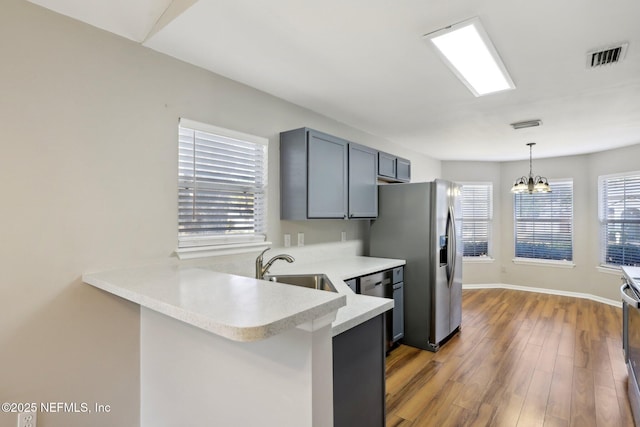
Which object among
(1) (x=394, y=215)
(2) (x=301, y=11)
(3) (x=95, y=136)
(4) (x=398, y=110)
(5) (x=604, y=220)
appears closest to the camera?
(2) (x=301, y=11)

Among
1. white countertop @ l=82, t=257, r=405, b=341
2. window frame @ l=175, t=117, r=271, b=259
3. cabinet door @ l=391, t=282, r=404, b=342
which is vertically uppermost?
window frame @ l=175, t=117, r=271, b=259

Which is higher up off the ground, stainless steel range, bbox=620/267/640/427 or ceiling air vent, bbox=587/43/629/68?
ceiling air vent, bbox=587/43/629/68

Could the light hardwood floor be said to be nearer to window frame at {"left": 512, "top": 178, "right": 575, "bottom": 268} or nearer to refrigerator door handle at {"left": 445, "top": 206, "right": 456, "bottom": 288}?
refrigerator door handle at {"left": 445, "top": 206, "right": 456, "bottom": 288}

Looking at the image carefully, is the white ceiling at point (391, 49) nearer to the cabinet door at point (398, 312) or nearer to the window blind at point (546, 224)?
the cabinet door at point (398, 312)

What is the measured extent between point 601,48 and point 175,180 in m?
2.85

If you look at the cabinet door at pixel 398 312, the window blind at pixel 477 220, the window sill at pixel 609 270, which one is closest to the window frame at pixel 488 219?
the window blind at pixel 477 220

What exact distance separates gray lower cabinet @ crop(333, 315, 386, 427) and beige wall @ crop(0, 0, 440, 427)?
130 cm

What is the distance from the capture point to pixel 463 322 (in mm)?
4316

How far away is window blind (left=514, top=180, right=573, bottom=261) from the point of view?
5.74m

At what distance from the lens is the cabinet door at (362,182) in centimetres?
335

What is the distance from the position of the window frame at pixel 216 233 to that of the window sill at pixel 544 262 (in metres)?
5.57

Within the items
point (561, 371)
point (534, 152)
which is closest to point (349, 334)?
point (561, 371)

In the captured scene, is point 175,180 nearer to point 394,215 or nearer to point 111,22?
point 111,22

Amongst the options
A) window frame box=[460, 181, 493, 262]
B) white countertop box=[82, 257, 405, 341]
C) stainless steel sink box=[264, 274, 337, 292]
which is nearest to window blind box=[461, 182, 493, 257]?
window frame box=[460, 181, 493, 262]
